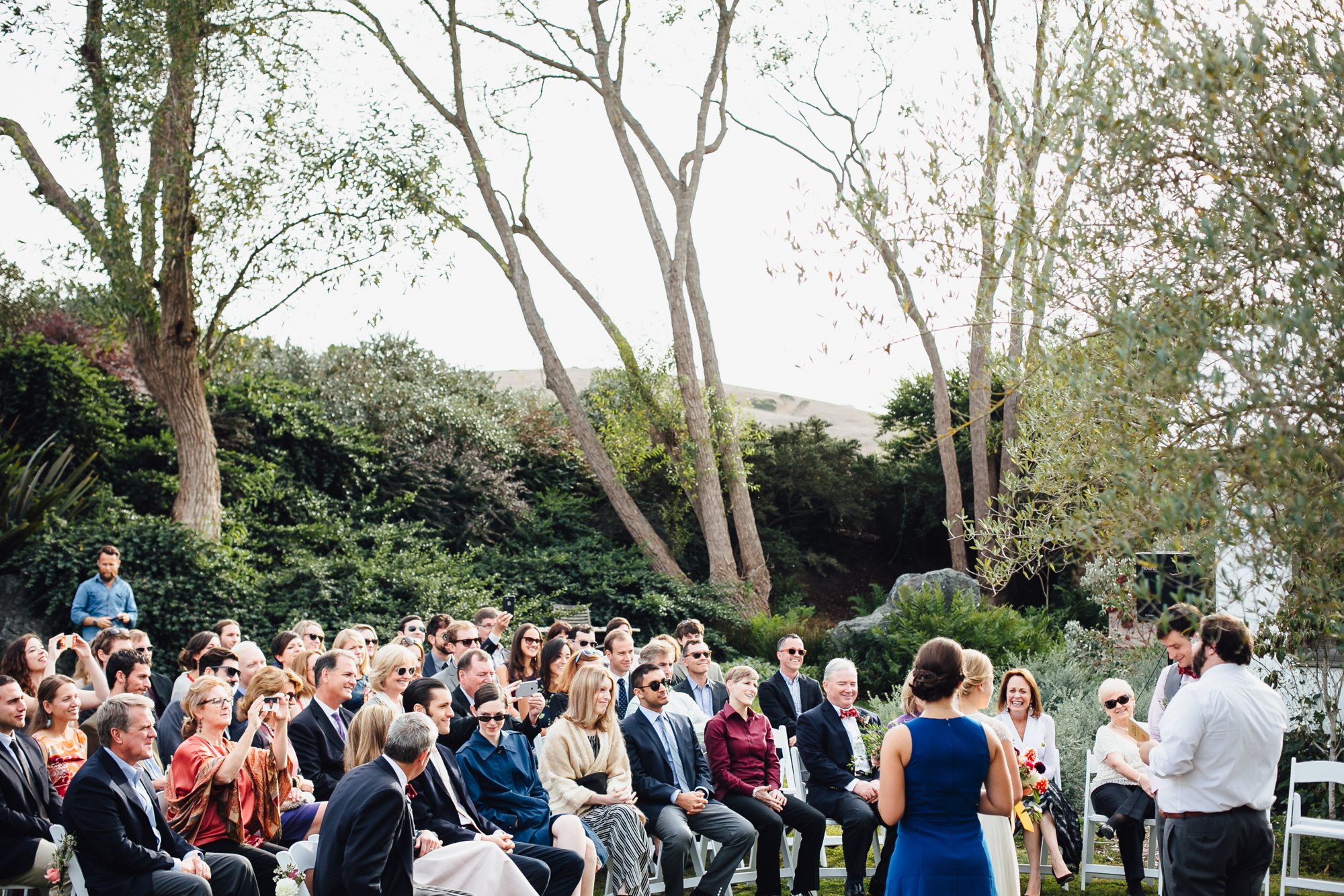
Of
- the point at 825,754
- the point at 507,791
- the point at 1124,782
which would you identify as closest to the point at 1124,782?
the point at 1124,782

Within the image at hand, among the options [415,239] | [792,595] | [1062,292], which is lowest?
[792,595]

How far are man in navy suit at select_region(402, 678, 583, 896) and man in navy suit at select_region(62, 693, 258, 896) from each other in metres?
1.04

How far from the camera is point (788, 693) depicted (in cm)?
795

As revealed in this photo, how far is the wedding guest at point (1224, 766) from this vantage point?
14.6 feet

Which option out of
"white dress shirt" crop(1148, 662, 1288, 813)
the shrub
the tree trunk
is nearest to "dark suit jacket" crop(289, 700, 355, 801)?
"white dress shirt" crop(1148, 662, 1288, 813)

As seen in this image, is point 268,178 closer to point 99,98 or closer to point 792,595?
point 99,98

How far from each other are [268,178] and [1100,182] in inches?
434

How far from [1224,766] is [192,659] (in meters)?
5.86

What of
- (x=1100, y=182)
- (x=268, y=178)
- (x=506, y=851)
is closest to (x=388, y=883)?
(x=506, y=851)

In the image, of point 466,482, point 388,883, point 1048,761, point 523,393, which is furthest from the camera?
point 523,393

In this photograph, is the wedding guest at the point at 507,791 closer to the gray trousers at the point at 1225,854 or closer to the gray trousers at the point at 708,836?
the gray trousers at the point at 708,836

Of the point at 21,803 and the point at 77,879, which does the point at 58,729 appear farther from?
the point at 77,879

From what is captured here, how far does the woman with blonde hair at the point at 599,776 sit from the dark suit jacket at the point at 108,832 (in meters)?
2.13

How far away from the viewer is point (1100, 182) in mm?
4484
